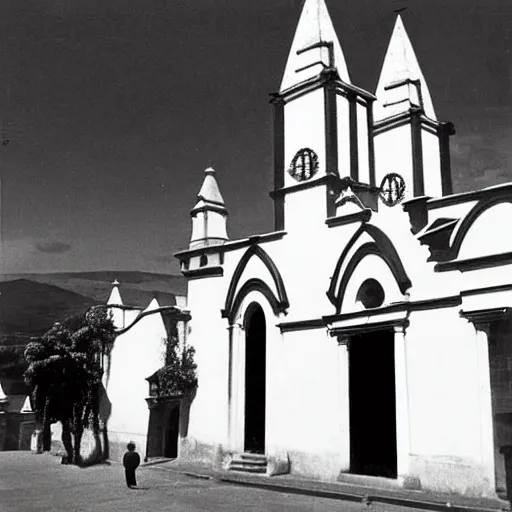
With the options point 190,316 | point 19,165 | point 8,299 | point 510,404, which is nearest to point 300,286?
point 190,316

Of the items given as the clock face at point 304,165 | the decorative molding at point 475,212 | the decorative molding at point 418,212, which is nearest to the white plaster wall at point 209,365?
the clock face at point 304,165

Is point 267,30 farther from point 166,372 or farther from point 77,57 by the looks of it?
point 166,372

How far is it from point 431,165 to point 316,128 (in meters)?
5.52

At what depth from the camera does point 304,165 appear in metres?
17.3

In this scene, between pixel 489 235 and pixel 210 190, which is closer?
pixel 489 235

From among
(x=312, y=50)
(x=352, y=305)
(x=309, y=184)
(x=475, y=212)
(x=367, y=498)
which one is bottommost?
(x=367, y=498)

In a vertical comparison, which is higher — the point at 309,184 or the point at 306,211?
the point at 309,184

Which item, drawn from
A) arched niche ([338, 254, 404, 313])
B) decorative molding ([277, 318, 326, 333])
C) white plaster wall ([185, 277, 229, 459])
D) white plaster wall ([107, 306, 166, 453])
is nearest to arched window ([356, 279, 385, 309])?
arched niche ([338, 254, 404, 313])

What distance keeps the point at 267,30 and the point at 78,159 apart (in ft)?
19.9

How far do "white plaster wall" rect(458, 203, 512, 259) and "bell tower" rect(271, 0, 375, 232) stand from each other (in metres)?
4.22

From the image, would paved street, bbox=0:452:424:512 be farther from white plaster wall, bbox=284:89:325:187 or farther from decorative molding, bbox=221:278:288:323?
white plaster wall, bbox=284:89:325:187

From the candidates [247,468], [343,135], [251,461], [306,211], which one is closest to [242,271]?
[306,211]

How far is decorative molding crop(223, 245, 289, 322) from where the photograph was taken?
Answer: 55.3ft

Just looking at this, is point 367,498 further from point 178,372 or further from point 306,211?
point 178,372
